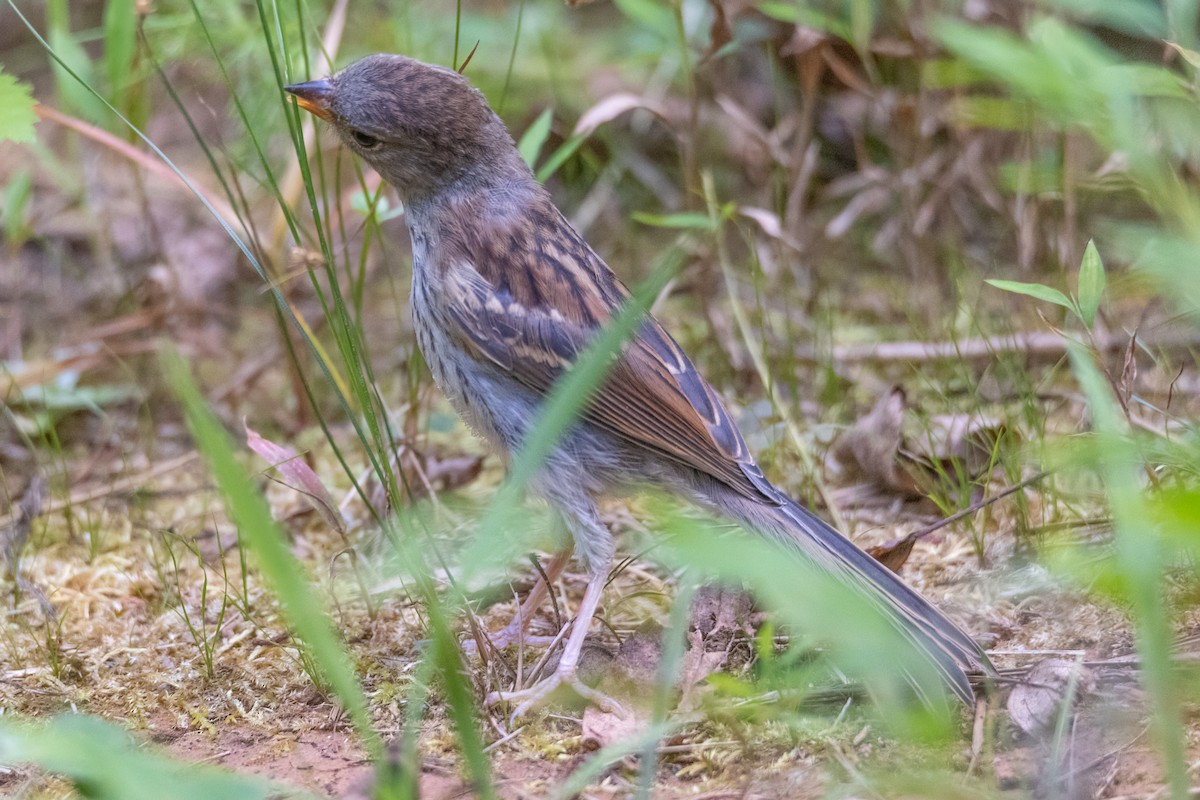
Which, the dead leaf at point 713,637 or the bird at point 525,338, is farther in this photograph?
the bird at point 525,338

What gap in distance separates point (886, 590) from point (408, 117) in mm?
2010

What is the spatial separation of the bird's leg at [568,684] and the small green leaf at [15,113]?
1977 millimetres

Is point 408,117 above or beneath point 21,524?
above

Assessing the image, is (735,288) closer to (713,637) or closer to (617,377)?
(617,377)

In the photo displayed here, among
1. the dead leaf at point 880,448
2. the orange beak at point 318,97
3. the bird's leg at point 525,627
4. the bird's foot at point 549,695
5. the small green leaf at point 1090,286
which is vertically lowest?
the bird's leg at point 525,627

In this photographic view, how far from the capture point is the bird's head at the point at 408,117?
11.8 feet

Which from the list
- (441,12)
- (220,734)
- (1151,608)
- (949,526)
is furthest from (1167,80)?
(441,12)

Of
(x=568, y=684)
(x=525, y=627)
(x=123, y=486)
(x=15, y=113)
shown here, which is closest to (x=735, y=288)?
(x=525, y=627)

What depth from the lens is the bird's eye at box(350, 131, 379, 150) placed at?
11.9 feet

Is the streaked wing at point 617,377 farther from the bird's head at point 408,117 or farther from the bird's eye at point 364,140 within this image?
the bird's eye at point 364,140

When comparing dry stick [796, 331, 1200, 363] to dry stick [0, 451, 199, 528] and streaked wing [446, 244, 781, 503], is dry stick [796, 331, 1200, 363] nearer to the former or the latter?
streaked wing [446, 244, 781, 503]

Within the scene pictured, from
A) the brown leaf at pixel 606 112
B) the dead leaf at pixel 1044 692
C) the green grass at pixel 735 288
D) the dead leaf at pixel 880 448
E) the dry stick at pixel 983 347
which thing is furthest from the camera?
the dry stick at pixel 983 347

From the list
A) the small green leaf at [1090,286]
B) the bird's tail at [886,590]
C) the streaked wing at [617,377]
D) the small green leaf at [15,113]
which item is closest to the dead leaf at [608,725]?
the bird's tail at [886,590]

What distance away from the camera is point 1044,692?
8.80 ft
